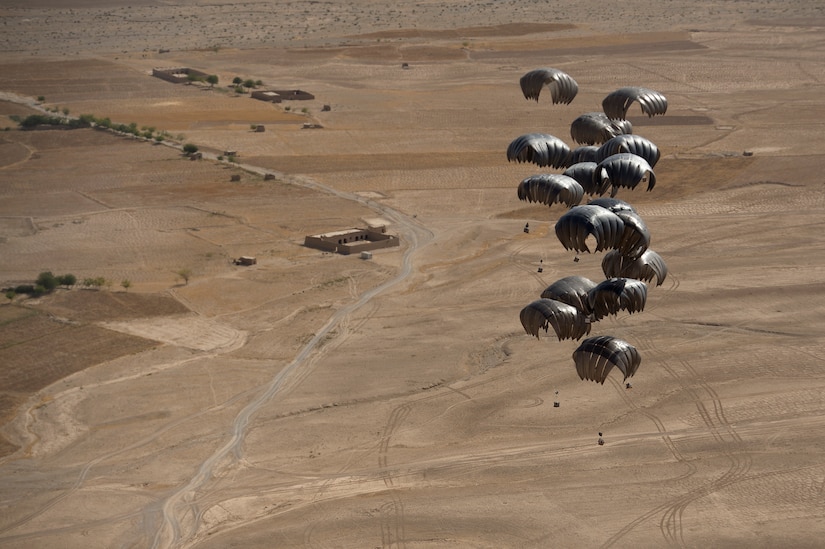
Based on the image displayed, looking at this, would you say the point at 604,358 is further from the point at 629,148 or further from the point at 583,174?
the point at 629,148

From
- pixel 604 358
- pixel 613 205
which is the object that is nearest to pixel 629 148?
pixel 613 205

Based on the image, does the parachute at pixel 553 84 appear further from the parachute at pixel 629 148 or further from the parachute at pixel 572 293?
the parachute at pixel 572 293

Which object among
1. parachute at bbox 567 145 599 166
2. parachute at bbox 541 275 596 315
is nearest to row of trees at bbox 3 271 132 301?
parachute at bbox 567 145 599 166

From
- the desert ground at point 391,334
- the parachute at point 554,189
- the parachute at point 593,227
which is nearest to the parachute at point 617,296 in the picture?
the parachute at point 593,227

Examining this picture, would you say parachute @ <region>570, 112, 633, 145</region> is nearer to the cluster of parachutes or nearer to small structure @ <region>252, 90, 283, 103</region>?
the cluster of parachutes

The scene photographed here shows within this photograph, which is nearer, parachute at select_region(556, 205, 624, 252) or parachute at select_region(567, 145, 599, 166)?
parachute at select_region(556, 205, 624, 252)

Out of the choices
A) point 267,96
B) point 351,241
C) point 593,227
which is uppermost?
point 593,227
